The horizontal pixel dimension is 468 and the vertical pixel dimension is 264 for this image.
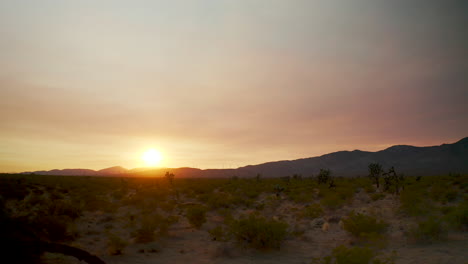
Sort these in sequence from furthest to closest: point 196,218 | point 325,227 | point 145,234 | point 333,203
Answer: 1. point 333,203
2. point 196,218
3. point 325,227
4. point 145,234

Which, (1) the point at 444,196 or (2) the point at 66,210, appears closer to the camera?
(2) the point at 66,210

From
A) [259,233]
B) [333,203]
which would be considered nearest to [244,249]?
[259,233]

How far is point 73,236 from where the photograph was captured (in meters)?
12.3

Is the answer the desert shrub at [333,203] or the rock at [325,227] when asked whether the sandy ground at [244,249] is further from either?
the desert shrub at [333,203]

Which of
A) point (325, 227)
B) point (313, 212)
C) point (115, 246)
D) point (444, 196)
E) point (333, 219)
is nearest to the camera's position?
point (115, 246)

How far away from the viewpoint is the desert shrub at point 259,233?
11594 millimetres

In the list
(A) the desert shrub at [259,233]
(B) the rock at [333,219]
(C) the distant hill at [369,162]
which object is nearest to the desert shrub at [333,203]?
(B) the rock at [333,219]

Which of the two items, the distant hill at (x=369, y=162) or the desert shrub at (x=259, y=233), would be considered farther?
the distant hill at (x=369, y=162)

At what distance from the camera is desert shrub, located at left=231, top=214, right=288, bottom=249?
1159 centimetres

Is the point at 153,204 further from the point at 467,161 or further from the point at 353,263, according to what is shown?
the point at 467,161

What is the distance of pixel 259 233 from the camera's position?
461 inches

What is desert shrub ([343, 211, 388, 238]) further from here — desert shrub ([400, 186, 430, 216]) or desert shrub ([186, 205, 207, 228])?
desert shrub ([186, 205, 207, 228])

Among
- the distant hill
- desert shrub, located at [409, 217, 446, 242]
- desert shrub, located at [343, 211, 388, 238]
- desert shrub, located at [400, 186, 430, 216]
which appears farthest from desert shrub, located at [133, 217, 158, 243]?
the distant hill

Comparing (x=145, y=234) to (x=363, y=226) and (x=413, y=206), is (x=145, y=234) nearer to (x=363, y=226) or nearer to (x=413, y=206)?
(x=363, y=226)
